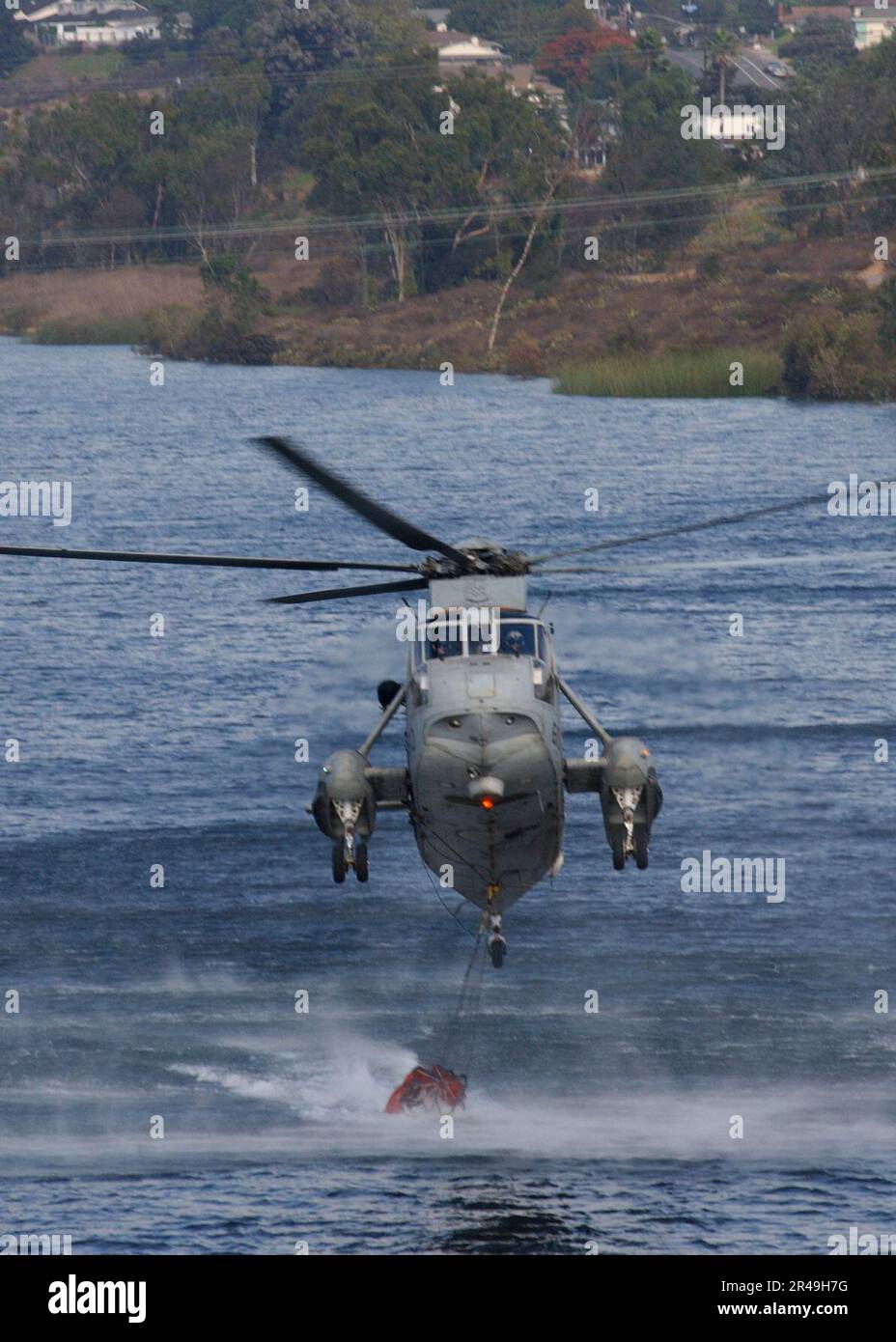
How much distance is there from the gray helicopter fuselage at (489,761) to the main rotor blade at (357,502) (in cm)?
188

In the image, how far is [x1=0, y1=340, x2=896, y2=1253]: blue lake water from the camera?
6794 centimetres

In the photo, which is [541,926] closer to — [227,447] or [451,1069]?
[451,1069]

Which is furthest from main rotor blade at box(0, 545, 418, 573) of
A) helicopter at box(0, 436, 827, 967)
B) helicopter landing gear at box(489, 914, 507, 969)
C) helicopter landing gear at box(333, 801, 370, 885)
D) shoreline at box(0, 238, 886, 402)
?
shoreline at box(0, 238, 886, 402)

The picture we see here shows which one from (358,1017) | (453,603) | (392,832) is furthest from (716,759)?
(453,603)

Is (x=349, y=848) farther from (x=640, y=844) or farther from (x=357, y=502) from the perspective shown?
(x=357, y=502)

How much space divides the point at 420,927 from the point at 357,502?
3883 centimetres

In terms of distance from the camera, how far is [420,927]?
8350cm

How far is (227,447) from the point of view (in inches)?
6176

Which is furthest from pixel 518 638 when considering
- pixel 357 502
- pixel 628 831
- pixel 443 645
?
pixel 628 831

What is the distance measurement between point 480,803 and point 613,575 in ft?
272

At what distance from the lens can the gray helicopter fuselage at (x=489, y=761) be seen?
144 ft

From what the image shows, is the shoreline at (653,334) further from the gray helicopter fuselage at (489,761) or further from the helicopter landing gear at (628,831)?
the helicopter landing gear at (628,831)

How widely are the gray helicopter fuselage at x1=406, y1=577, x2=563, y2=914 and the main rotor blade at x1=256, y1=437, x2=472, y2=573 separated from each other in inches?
74.2
